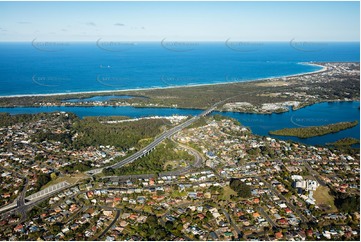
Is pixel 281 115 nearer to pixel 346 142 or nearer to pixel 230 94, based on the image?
pixel 346 142

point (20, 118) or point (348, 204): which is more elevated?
point (348, 204)

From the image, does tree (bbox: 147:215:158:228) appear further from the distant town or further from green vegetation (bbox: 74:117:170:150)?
green vegetation (bbox: 74:117:170:150)

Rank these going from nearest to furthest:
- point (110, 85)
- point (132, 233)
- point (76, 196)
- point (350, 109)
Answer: point (132, 233) < point (76, 196) < point (350, 109) < point (110, 85)

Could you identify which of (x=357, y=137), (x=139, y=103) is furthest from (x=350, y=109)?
(x=139, y=103)

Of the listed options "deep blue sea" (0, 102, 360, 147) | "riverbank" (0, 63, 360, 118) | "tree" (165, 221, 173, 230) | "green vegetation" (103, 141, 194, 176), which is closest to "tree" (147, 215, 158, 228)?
"tree" (165, 221, 173, 230)

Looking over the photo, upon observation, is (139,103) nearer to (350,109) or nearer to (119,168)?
(119,168)

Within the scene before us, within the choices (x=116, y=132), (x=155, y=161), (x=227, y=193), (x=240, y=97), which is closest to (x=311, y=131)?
(x=227, y=193)
